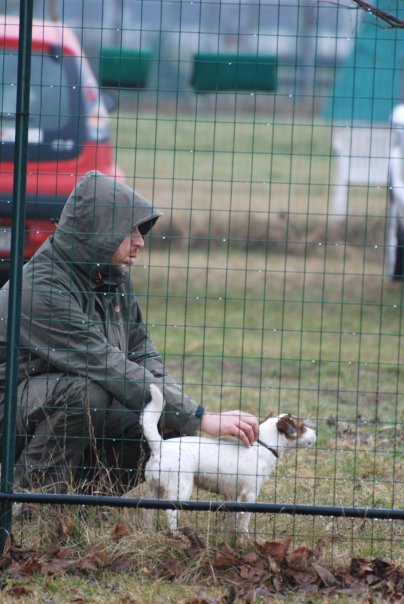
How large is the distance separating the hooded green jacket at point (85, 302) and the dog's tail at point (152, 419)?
0.13 metres

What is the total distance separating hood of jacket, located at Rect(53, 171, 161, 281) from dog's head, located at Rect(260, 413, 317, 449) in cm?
92

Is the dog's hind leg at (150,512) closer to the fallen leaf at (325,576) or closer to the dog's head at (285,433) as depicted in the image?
the dog's head at (285,433)

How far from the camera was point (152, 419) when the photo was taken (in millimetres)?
4008

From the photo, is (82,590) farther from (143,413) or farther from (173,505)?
(143,413)

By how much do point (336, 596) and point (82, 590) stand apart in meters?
0.88

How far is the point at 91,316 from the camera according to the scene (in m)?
4.25

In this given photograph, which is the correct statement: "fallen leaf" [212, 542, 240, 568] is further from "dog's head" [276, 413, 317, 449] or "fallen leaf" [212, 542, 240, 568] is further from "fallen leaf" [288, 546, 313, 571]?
"dog's head" [276, 413, 317, 449]

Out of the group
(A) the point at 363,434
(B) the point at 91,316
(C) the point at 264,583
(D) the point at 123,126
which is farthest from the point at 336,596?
(D) the point at 123,126

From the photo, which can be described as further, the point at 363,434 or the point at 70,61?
the point at 70,61

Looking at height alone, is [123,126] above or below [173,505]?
above

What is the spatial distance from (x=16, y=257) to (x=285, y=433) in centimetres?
135

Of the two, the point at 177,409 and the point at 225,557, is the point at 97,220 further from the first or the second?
the point at 225,557

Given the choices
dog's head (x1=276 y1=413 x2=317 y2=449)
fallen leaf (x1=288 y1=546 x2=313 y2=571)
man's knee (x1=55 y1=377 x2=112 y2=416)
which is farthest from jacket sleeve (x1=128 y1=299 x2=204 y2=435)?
fallen leaf (x1=288 y1=546 x2=313 y2=571)

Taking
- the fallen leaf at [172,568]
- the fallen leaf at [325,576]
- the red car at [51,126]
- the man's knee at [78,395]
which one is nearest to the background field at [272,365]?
the fallen leaf at [172,568]
